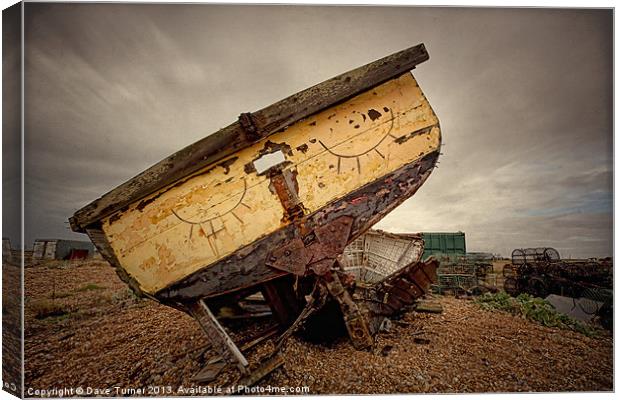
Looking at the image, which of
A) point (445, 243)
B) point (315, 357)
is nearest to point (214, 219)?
point (315, 357)

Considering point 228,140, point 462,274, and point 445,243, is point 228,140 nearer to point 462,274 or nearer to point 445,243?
point 445,243

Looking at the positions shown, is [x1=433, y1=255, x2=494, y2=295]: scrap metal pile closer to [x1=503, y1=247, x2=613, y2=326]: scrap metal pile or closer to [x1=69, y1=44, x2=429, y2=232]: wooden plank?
[x1=503, y1=247, x2=613, y2=326]: scrap metal pile

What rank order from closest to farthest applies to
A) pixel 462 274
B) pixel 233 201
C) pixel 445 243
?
1. pixel 233 201
2. pixel 445 243
3. pixel 462 274

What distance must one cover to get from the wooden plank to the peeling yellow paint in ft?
0.30

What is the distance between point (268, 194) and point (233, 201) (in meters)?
0.26

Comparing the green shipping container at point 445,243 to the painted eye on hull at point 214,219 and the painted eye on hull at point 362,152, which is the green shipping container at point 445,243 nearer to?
the painted eye on hull at point 362,152

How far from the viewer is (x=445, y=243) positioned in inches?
169

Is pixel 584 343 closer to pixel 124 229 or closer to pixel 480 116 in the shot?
pixel 480 116

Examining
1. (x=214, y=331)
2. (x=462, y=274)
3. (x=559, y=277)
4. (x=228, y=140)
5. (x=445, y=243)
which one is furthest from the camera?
(x=462, y=274)

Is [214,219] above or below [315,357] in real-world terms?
above

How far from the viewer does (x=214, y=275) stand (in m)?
2.67

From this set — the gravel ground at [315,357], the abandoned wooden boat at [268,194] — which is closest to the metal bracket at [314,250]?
the abandoned wooden boat at [268,194]

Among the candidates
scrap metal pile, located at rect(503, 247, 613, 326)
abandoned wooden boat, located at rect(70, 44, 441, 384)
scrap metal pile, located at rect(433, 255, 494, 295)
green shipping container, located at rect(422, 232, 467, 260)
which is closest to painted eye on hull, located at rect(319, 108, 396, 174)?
abandoned wooden boat, located at rect(70, 44, 441, 384)

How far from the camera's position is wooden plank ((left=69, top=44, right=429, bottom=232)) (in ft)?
8.37
